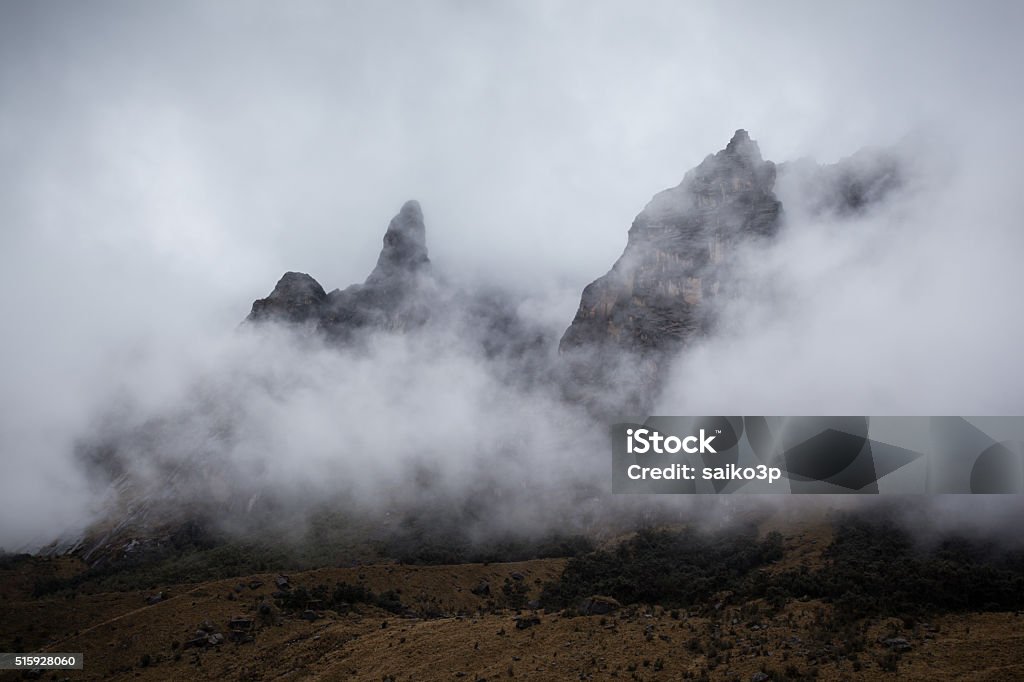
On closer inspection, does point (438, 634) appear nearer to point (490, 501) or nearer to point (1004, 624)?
point (1004, 624)

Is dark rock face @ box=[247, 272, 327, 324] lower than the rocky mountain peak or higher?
lower

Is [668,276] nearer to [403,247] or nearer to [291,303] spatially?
[403,247]

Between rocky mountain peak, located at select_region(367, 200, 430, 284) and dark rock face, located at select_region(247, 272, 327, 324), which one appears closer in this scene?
dark rock face, located at select_region(247, 272, 327, 324)

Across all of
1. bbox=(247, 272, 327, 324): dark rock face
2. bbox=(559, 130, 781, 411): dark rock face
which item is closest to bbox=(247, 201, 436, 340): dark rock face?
bbox=(247, 272, 327, 324): dark rock face

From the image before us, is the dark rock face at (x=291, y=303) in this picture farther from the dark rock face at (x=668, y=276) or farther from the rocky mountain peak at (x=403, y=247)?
the dark rock face at (x=668, y=276)

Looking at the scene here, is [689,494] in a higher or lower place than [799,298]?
lower

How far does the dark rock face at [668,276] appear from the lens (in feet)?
359

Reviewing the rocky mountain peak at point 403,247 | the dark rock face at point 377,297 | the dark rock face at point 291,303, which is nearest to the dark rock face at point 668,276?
the dark rock face at point 377,297

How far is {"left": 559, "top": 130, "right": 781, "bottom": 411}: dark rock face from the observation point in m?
110

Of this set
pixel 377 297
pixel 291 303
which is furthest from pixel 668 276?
pixel 291 303

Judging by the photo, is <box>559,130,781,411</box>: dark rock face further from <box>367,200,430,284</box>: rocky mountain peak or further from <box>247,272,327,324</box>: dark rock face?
<box>247,272,327,324</box>: dark rock face

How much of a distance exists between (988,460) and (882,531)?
12278mm

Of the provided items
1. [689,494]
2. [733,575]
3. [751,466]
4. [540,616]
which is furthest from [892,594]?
[689,494]

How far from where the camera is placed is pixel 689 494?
239ft
